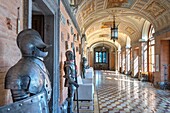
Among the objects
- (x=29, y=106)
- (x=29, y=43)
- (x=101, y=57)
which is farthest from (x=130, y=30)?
(x=101, y=57)

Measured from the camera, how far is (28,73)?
145cm

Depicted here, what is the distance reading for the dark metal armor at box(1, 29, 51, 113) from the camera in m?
1.42

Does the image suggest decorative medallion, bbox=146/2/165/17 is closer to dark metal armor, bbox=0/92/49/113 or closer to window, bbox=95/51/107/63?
dark metal armor, bbox=0/92/49/113

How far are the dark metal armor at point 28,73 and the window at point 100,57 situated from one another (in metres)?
32.1

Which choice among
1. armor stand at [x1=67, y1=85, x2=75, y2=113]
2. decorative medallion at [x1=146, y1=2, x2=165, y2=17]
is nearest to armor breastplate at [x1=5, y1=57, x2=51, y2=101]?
armor stand at [x1=67, y1=85, x2=75, y2=113]

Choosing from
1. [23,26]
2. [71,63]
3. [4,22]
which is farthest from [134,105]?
[4,22]

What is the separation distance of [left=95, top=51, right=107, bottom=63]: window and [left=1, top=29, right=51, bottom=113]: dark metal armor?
105ft

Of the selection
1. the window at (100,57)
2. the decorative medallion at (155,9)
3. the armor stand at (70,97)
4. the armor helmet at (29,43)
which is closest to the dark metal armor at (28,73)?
the armor helmet at (29,43)

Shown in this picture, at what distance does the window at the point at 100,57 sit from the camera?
33719 mm

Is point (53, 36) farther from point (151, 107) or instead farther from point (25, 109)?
point (151, 107)

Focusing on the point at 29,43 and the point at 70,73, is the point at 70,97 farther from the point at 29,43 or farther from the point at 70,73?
the point at 29,43

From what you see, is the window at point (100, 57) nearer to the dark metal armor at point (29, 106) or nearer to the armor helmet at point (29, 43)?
the armor helmet at point (29, 43)

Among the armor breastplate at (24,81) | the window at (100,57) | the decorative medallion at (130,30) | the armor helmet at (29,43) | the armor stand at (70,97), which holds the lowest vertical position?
the armor stand at (70,97)

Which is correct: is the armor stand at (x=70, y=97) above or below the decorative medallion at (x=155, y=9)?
below
